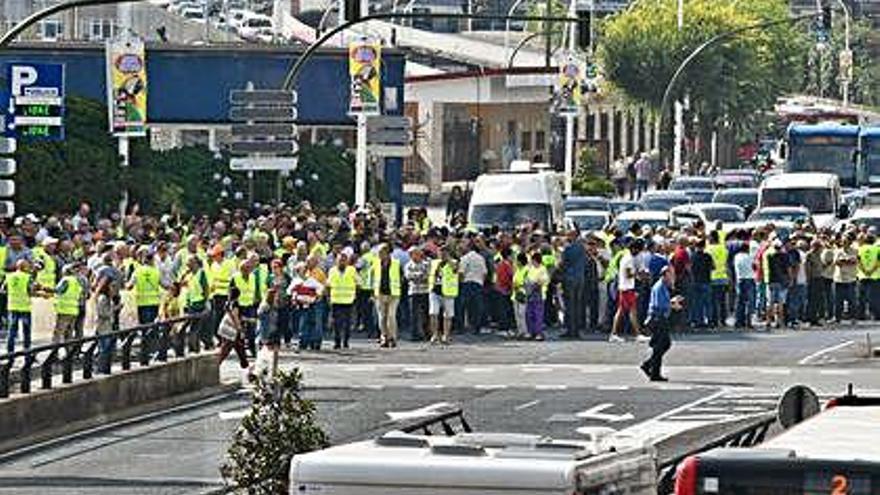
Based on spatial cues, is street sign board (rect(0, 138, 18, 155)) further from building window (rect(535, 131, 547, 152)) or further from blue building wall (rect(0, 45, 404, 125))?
building window (rect(535, 131, 547, 152))

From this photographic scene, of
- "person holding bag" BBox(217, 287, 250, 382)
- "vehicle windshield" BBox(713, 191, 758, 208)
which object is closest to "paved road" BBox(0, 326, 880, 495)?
"person holding bag" BBox(217, 287, 250, 382)

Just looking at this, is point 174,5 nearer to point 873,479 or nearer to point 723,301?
point 723,301

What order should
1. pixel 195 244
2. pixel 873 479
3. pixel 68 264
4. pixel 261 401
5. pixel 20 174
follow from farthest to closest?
1. pixel 20 174
2. pixel 195 244
3. pixel 68 264
4. pixel 261 401
5. pixel 873 479

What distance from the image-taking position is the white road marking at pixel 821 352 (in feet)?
128

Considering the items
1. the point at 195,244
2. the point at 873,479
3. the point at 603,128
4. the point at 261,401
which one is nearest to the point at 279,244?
the point at 195,244

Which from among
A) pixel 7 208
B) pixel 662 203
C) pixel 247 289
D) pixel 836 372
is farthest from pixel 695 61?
pixel 7 208

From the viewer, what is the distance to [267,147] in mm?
53844

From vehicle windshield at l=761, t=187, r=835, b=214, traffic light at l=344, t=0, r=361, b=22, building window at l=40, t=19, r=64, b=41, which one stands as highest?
building window at l=40, t=19, r=64, b=41

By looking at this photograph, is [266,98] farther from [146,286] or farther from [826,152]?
[826,152]

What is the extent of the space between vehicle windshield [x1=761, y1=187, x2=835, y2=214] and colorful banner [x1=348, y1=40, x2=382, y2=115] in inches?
375

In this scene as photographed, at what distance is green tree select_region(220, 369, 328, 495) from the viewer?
771 inches

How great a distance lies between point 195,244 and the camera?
134ft

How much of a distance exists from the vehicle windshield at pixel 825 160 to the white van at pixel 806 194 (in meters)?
12.2

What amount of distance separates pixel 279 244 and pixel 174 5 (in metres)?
105
